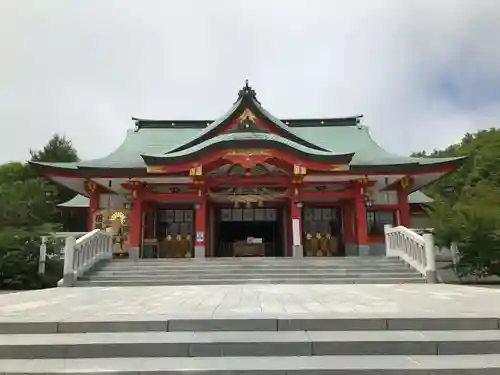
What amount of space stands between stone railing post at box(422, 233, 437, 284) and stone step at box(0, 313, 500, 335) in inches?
234

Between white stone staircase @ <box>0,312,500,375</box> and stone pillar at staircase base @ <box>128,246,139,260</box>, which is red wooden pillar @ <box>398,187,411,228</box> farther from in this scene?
white stone staircase @ <box>0,312,500,375</box>

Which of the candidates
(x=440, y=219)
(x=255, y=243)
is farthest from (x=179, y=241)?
(x=440, y=219)

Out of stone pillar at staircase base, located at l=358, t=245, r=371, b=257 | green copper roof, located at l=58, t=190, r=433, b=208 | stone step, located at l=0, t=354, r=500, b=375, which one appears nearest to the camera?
stone step, located at l=0, t=354, r=500, b=375

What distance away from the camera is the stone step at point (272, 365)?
3.92m

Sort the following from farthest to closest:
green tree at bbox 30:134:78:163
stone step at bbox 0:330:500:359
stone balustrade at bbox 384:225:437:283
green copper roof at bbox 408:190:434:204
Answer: green tree at bbox 30:134:78:163
green copper roof at bbox 408:190:434:204
stone balustrade at bbox 384:225:437:283
stone step at bbox 0:330:500:359

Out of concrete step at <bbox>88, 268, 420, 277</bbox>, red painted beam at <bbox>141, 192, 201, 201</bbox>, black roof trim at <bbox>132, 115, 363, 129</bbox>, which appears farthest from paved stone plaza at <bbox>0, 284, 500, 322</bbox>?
black roof trim at <bbox>132, 115, 363, 129</bbox>

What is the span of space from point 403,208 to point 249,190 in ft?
21.4

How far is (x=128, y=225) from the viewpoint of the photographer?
16312 mm

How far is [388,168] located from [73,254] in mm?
11306

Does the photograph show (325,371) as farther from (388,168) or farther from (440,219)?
(388,168)

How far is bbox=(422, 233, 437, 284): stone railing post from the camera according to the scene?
34.9ft

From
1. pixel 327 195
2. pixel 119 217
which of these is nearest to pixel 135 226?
pixel 119 217

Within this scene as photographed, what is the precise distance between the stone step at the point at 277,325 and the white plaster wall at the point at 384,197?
12667mm

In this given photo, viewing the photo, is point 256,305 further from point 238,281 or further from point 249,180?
point 249,180
